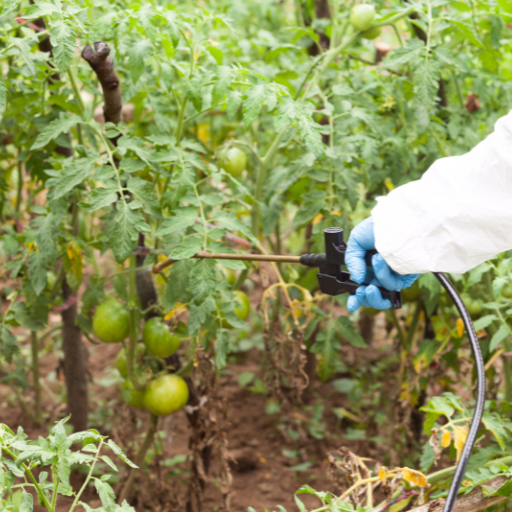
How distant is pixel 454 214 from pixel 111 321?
975 mm

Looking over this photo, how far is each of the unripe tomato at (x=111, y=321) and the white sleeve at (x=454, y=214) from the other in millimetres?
790

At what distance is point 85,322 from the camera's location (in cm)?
168

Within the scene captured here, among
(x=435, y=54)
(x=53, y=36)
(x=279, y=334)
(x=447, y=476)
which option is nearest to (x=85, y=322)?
(x=279, y=334)

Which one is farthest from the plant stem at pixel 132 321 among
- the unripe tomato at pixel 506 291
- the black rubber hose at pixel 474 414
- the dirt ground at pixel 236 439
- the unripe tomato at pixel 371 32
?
the unripe tomato at pixel 506 291

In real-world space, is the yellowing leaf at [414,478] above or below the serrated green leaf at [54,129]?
below

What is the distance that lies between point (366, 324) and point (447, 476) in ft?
5.08

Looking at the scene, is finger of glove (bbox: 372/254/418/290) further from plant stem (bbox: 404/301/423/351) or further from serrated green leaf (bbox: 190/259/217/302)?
plant stem (bbox: 404/301/423/351)

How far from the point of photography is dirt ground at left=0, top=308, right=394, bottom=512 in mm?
1931

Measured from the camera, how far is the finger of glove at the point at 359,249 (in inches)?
45.9

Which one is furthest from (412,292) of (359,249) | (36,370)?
(36,370)

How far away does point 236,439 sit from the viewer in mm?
2371

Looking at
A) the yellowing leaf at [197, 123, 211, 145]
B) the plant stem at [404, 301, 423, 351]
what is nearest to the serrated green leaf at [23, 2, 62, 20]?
the yellowing leaf at [197, 123, 211, 145]

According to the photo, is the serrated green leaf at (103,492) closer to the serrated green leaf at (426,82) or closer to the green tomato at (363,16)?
the serrated green leaf at (426,82)

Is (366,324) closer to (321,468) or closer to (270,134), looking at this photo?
(321,468)
